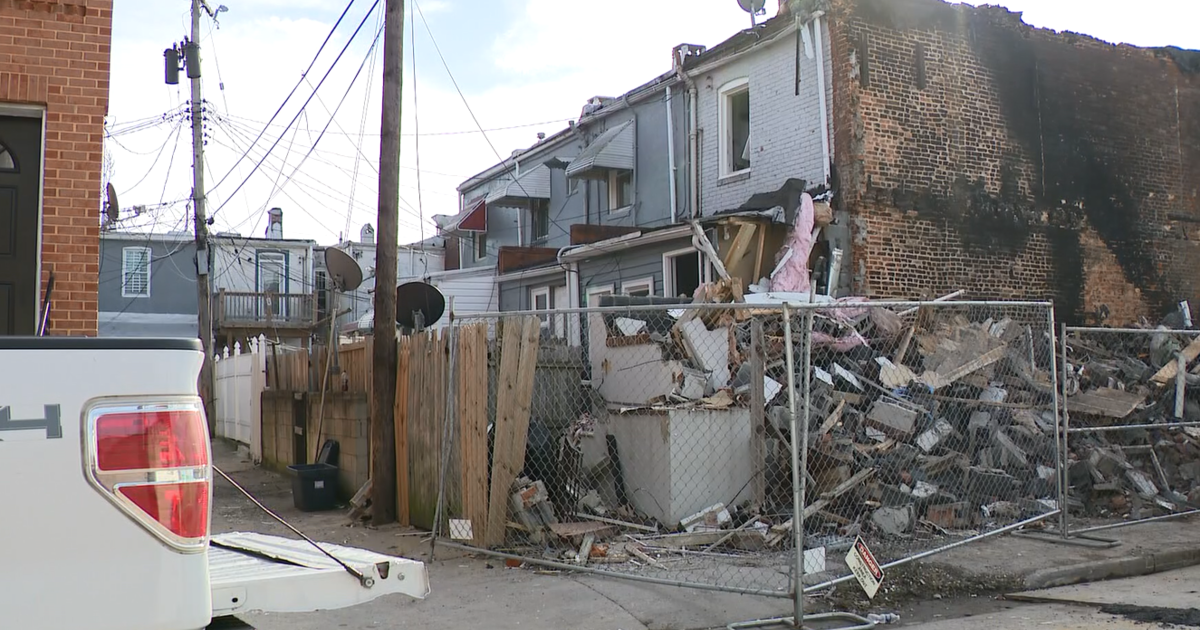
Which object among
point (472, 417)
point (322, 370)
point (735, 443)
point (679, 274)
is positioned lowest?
point (735, 443)

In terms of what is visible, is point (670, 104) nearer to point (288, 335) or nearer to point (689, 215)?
point (689, 215)

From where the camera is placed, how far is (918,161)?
54.0 ft

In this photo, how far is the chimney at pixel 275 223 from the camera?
128 feet

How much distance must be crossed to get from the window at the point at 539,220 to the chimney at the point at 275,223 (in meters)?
16.7

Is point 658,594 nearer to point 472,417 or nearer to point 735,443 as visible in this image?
point 472,417

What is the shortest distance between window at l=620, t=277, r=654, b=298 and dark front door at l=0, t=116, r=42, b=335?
12.5 metres

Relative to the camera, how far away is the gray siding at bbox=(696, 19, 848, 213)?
653 inches

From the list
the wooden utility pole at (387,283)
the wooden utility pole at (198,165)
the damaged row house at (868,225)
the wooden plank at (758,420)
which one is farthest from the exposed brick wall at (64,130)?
the wooden utility pole at (198,165)

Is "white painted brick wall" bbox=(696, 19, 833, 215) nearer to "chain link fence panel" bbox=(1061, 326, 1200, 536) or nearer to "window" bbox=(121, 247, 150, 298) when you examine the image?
"chain link fence panel" bbox=(1061, 326, 1200, 536)

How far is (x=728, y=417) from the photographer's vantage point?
10.2 meters

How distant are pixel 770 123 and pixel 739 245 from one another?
2.90 m

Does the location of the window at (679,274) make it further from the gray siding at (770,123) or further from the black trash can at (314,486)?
the black trash can at (314,486)

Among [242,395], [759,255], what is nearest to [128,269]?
[242,395]

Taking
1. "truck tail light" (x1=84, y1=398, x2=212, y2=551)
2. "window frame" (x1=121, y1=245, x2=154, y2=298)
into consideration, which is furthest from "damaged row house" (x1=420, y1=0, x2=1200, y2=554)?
"window frame" (x1=121, y1=245, x2=154, y2=298)
